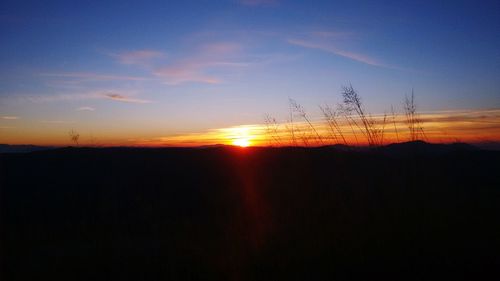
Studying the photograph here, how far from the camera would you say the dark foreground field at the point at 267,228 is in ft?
12.4

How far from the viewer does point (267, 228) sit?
4988 millimetres

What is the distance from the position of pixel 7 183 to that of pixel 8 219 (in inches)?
189

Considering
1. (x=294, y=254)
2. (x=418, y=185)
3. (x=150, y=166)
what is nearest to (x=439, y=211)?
(x=418, y=185)

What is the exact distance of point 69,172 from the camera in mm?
12414

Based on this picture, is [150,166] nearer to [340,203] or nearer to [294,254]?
[340,203]

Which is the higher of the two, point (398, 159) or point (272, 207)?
point (398, 159)

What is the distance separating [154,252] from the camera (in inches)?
185

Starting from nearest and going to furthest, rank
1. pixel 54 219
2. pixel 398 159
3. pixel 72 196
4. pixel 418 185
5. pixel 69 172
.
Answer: pixel 418 185 → pixel 54 219 → pixel 398 159 → pixel 72 196 → pixel 69 172

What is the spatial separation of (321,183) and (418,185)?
1.74 meters

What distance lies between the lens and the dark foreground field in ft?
12.4

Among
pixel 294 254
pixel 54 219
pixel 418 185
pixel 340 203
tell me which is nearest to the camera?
pixel 294 254

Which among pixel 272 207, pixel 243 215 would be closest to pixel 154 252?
pixel 243 215

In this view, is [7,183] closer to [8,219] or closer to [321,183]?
[8,219]

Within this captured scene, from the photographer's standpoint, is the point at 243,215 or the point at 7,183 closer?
the point at 243,215
